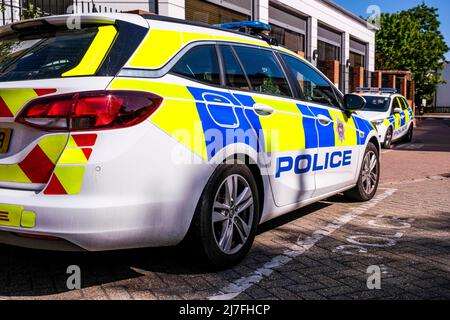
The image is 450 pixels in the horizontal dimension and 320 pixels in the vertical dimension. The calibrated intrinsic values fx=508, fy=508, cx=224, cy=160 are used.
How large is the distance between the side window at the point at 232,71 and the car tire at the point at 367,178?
2.52 metres

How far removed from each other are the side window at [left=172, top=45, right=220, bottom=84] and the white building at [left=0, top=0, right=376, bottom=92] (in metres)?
6.39

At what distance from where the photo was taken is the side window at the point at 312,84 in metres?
4.71

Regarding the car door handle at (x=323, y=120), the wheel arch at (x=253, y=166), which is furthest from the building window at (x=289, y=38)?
the wheel arch at (x=253, y=166)

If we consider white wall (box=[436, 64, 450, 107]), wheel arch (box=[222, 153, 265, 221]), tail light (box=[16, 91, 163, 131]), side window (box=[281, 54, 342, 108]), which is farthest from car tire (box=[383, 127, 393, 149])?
white wall (box=[436, 64, 450, 107])

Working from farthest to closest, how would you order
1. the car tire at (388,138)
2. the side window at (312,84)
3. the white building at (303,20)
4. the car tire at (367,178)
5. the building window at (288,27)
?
the building window at (288,27) → the car tire at (388,138) → the white building at (303,20) → the car tire at (367,178) → the side window at (312,84)

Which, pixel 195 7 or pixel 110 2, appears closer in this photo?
pixel 110 2

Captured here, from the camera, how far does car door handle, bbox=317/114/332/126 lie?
472cm

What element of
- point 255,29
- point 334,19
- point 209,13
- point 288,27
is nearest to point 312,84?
point 255,29

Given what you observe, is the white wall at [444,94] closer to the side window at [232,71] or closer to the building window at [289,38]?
the building window at [289,38]

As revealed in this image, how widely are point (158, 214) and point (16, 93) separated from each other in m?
1.08

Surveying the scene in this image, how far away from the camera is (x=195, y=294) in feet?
10.3

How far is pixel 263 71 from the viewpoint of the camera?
423cm
